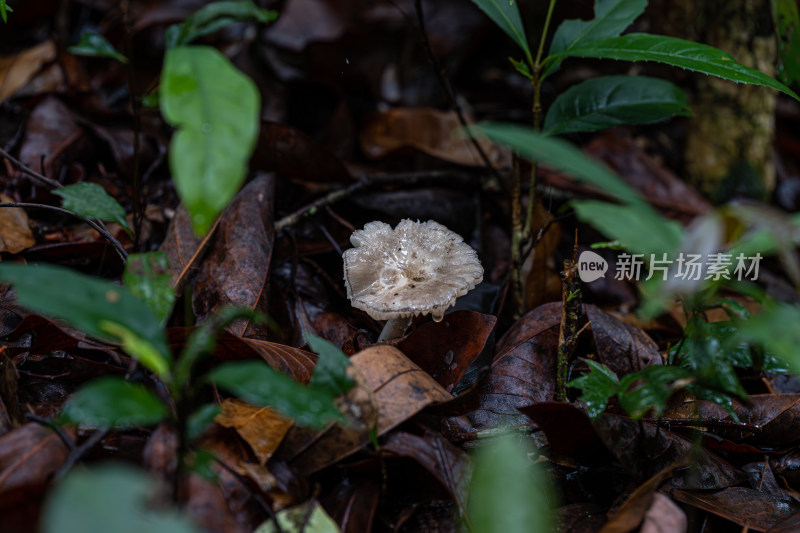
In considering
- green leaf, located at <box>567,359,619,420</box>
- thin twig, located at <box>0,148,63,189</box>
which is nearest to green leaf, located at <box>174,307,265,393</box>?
green leaf, located at <box>567,359,619,420</box>

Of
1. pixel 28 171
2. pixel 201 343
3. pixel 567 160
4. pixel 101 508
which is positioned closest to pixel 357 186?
pixel 28 171

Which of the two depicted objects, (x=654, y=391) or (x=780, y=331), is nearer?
(x=780, y=331)

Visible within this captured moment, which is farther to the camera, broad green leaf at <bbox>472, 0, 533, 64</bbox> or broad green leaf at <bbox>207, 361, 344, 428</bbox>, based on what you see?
broad green leaf at <bbox>472, 0, 533, 64</bbox>

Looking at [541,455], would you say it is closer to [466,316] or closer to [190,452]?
[466,316]

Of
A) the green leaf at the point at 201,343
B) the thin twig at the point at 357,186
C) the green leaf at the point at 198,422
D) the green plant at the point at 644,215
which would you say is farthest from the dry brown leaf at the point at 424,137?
the green leaf at the point at 198,422

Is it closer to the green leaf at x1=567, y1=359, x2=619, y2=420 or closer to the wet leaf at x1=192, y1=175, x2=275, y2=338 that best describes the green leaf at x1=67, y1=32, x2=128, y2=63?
the wet leaf at x1=192, y1=175, x2=275, y2=338

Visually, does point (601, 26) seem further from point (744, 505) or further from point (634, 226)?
point (744, 505)

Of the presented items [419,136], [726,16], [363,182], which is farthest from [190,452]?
[726,16]
